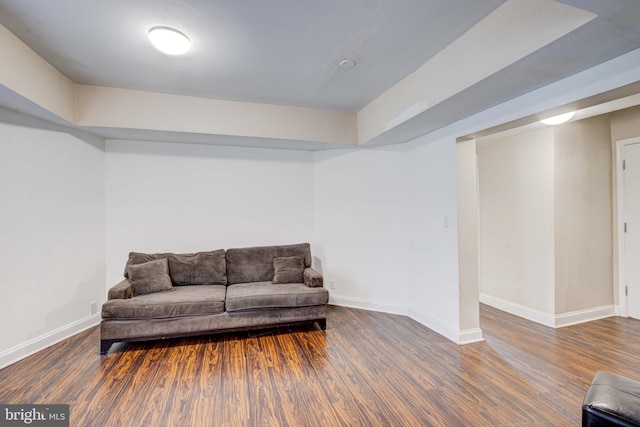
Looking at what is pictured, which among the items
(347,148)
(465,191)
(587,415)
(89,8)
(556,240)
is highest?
(89,8)

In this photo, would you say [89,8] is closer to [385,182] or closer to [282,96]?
[282,96]

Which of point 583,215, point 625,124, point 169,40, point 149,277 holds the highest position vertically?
point 169,40

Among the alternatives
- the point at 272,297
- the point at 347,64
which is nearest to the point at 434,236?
the point at 272,297

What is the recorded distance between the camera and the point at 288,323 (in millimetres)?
3209

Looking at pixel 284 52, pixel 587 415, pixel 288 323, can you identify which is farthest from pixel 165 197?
pixel 587 415

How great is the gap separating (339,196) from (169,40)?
2.70m

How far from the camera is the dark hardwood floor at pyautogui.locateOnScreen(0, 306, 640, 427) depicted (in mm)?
1905

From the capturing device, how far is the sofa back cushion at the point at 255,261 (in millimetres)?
3736

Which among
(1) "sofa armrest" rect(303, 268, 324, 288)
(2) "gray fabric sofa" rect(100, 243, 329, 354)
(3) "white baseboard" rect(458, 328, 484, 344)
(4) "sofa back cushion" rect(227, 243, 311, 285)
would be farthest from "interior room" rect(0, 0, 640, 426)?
(1) "sofa armrest" rect(303, 268, 324, 288)

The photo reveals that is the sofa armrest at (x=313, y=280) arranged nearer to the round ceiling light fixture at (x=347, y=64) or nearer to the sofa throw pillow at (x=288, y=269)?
the sofa throw pillow at (x=288, y=269)

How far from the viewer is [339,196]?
13.7ft

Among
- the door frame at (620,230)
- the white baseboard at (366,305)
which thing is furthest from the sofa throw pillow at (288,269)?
the door frame at (620,230)

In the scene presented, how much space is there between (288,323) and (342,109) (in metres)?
2.65

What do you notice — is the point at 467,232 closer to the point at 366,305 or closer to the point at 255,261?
A: the point at 366,305
